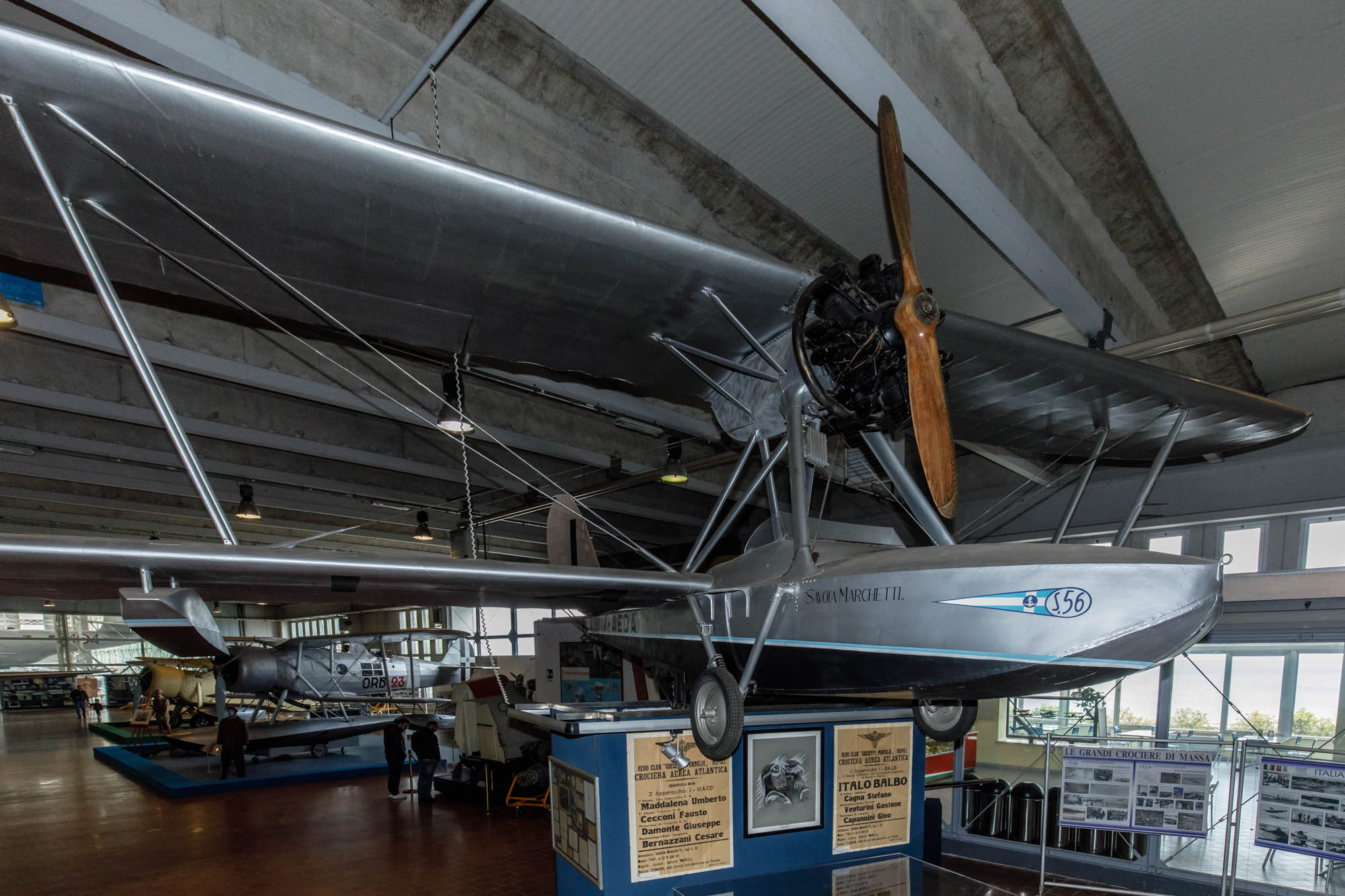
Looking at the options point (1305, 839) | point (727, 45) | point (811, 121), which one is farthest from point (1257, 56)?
point (1305, 839)

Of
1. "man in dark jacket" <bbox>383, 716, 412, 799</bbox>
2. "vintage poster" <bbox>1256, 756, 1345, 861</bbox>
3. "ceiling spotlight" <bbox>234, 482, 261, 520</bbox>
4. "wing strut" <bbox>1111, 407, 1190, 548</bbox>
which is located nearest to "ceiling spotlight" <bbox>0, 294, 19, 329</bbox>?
"ceiling spotlight" <bbox>234, 482, 261, 520</bbox>

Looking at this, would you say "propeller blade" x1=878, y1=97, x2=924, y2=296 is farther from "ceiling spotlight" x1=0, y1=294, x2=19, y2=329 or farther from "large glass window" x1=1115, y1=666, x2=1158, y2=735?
"large glass window" x1=1115, y1=666, x2=1158, y2=735

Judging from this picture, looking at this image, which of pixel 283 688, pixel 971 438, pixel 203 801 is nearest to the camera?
pixel 971 438

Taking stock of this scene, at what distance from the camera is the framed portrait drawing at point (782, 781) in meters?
5.40

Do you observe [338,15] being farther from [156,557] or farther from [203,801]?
[203,801]

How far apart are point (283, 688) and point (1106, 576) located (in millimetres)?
16457

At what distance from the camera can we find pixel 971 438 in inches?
283

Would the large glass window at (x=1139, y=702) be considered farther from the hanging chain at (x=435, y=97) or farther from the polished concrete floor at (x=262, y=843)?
the hanging chain at (x=435, y=97)

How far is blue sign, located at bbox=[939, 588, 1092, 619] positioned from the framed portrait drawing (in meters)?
2.73

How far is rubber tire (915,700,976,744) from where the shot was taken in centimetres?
525

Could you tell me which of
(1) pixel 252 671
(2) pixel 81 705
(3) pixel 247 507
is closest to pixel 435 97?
(3) pixel 247 507

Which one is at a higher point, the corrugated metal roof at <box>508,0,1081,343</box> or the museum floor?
the corrugated metal roof at <box>508,0,1081,343</box>

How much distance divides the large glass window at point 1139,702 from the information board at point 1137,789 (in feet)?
15.9

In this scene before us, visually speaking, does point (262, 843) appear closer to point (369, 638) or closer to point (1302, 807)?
point (369, 638)
